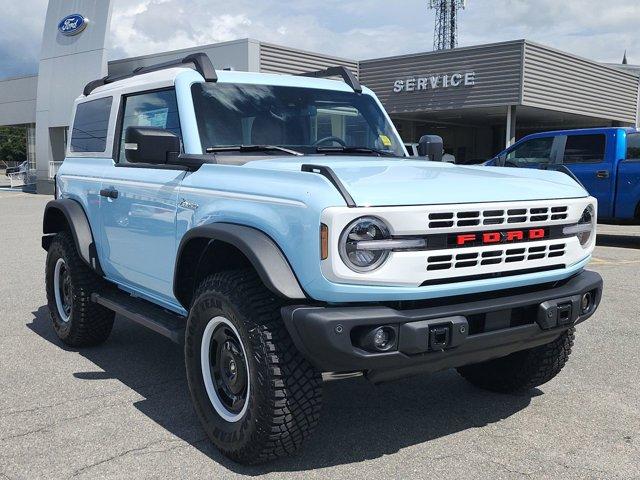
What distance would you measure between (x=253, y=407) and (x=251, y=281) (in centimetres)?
58

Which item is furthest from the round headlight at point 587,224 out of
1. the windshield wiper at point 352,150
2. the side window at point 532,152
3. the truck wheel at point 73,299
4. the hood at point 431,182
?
the side window at point 532,152

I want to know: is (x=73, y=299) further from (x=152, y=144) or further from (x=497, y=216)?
(x=497, y=216)

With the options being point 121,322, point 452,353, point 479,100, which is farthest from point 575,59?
point 452,353

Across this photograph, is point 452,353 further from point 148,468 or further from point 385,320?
point 148,468

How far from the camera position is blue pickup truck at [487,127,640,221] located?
1138 cm

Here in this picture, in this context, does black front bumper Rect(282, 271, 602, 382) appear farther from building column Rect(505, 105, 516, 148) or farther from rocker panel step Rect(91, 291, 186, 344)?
building column Rect(505, 105, 516, 148)

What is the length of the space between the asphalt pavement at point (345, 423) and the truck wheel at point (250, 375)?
178mm

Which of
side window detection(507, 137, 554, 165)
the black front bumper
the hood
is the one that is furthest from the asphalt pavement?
side window detection(507, 137, 554, 165)

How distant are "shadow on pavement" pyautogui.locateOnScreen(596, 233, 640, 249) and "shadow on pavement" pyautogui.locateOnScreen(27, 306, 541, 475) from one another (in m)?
8.69

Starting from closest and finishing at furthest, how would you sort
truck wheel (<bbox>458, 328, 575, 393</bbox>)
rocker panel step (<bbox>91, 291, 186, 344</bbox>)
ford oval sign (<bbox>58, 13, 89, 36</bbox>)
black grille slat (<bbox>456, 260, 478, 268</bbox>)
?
1. black grille slat (<bbox>456, 260, 478, 268</bbox>)
2. rocker panel step (<bbox>91, 291, 186, 344</bbox>)
3. truck wheel (<bbox>458, 328, 575, 393</bbox>)
4. ford oval sign (<bbox>58, 13, 89, 36</bbox>)

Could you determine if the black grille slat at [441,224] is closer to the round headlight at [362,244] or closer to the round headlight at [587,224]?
the round headlight at [362,244]

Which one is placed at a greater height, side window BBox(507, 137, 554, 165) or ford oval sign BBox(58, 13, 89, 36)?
ford oval sign BBox(58, 13, 89, 36)

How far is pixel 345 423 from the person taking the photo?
3848 mm

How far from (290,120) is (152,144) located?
1.04 m
